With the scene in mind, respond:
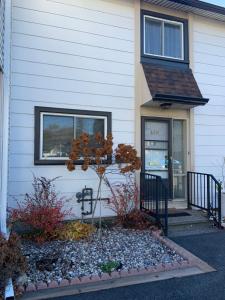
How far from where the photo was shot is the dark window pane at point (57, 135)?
19.1ft

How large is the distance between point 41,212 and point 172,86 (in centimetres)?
398

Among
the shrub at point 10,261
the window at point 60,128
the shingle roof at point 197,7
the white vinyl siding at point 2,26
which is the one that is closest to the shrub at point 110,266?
the shrub at point 10,261

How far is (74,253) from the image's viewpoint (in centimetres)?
439

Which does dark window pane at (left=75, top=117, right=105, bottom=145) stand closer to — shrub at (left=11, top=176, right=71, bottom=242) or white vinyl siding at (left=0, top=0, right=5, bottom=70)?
shrub at (left=11, top=176, right=71, bottom=242)

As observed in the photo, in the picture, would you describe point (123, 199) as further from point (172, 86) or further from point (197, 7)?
point (197, 7)

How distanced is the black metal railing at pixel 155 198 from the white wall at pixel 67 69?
1049 millimetres

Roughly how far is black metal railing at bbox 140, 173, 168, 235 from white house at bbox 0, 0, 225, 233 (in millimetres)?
589

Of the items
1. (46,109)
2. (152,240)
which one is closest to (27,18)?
(46,109)

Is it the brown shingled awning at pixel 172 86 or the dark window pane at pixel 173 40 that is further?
the dark window pane at pixel 173 40

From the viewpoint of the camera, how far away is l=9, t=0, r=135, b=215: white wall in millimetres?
5594

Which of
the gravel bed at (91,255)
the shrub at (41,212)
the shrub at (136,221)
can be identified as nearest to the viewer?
the gravel bed at (91,255)

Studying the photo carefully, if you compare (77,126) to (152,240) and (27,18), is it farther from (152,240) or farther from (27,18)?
(152,240)

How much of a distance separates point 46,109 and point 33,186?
5.08ft

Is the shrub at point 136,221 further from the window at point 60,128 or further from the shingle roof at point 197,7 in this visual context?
the shingle roof at point 197,7
